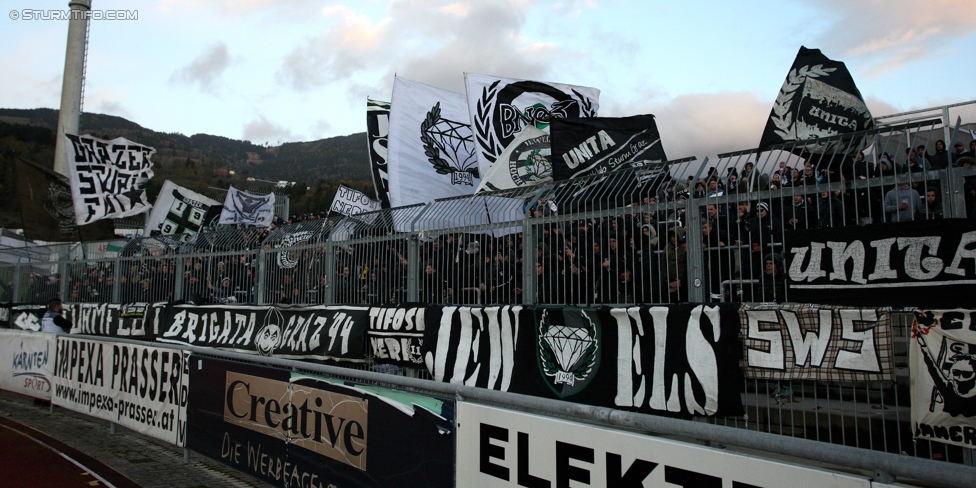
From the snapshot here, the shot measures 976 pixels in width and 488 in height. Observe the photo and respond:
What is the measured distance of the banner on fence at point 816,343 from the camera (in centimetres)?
498

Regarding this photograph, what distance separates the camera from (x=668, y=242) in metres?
6.31

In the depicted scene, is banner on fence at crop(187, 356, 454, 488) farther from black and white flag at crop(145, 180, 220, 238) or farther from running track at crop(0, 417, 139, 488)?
black and white flag at crop(145, 180, 220, 238)

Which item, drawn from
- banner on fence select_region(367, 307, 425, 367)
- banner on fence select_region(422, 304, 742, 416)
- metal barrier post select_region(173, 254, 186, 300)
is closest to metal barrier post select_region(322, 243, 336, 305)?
banner on fence select_region(367, 307, 425, 367)

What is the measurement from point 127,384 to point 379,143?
6.54 metres

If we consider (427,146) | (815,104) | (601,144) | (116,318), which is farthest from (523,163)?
(116,318)

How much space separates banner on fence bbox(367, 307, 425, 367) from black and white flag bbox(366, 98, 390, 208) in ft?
15.3

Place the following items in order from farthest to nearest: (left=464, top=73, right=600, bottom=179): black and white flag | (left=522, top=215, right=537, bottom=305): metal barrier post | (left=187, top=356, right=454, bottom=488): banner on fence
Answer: (left=464, top=73, right=600, bottom=179): black and white flag, (left=522, top=215, right=537, bottom=305): metal barrier post, (left=187, top=356, right=454, bottom=488): banner on fence

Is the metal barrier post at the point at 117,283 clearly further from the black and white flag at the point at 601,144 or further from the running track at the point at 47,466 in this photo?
the black and white flag at the point at 601,144

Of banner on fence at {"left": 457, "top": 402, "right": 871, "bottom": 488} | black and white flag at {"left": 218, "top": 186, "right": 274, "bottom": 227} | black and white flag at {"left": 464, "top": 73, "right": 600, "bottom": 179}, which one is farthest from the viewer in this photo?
black and white flag at {"left": 218, "top": 186, "right": 274, "bottom": 227}

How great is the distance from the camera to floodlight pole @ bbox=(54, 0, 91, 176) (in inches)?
1105

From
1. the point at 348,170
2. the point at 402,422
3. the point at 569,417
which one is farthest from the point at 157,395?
the point at 348,170

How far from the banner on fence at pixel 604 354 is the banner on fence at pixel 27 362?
7.97 m

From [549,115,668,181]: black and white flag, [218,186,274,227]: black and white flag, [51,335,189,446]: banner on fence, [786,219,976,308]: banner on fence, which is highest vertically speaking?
[218,186,274,227]: black and white flag

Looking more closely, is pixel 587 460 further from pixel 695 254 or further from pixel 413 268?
pixel 413 268
